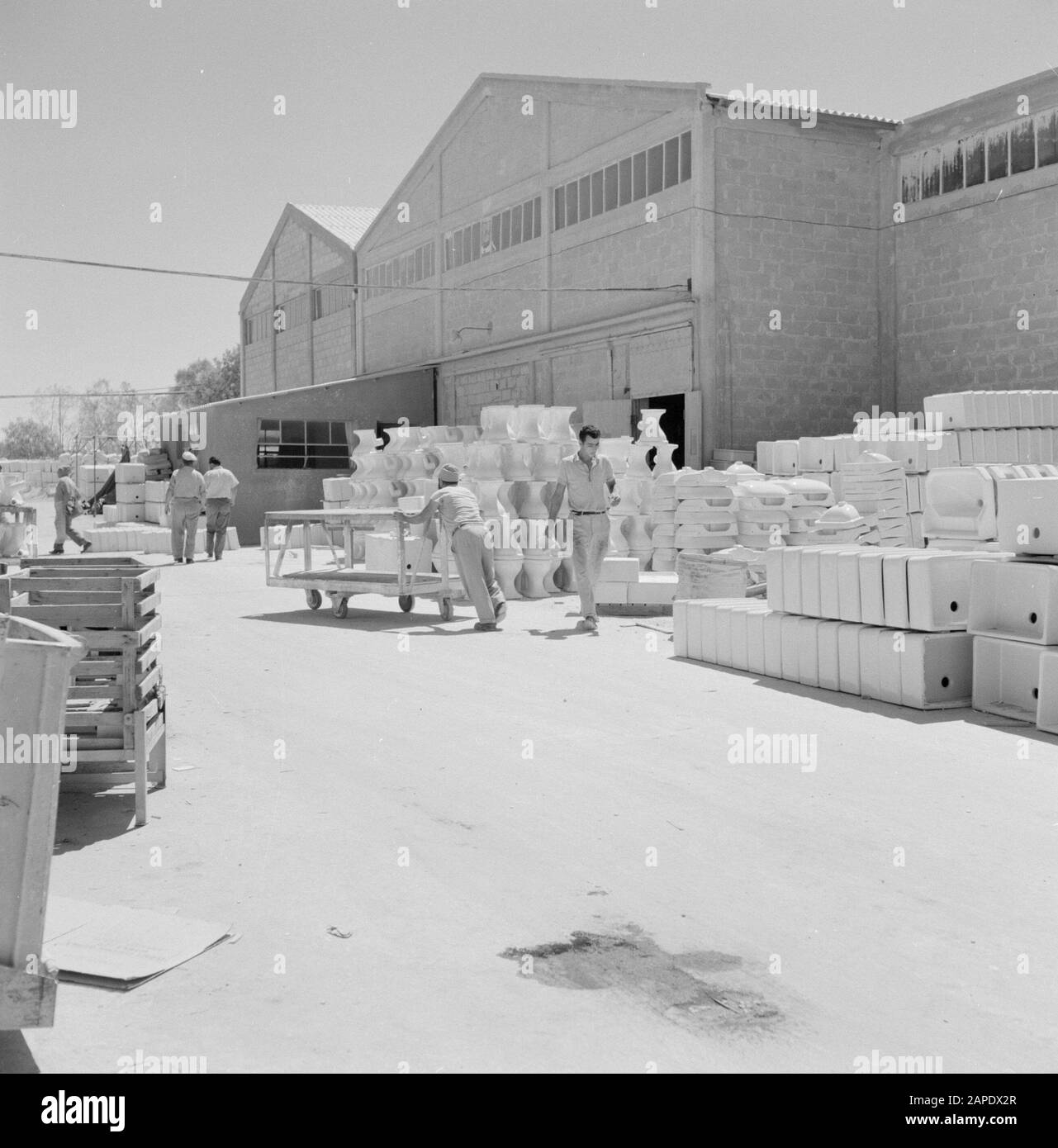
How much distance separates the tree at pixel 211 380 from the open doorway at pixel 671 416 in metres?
49.8

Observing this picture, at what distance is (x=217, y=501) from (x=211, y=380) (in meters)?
61.0

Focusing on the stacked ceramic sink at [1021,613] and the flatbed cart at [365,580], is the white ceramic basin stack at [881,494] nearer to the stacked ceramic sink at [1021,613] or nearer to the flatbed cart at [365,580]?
the flatbed cart at [365,580]

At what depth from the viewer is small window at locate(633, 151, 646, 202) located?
24469mm

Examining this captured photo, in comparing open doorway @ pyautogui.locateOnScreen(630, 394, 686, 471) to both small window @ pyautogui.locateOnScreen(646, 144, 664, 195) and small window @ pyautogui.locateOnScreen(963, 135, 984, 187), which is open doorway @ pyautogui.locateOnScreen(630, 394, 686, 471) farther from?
small window @ pyautogui.locateOnScreen(963, 135, 984, 187)

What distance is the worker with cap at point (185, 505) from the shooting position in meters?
20.8

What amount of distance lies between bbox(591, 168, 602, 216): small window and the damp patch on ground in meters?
23.8

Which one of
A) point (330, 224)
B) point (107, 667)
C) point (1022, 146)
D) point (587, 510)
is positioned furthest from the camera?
point (330, 224)

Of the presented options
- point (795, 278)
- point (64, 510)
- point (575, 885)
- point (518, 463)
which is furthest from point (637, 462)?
point (64, 510)

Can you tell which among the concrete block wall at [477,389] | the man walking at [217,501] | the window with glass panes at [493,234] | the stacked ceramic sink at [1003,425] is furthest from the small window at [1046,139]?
the man walking at [217,501]

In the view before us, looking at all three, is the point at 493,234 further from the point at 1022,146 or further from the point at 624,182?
the point at 1022,146

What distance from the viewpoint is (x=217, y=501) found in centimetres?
2238

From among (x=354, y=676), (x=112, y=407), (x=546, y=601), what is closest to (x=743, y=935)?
(x=354, y=676)

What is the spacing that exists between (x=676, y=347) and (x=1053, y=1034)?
20.8 meters

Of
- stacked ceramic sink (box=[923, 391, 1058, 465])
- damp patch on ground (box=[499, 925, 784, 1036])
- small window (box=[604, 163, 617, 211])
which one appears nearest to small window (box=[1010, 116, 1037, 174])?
stacked ceramic sink (box=[923, 391, 1058, 465])
